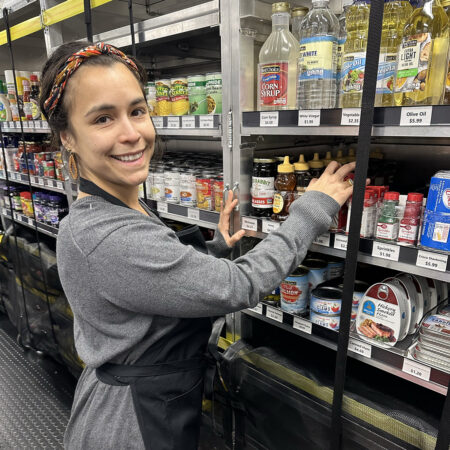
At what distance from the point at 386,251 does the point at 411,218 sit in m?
0.12

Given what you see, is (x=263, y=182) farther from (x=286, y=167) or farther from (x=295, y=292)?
(x=295, y=292)

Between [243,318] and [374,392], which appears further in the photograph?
[243,318]

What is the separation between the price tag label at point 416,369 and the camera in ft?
3.49

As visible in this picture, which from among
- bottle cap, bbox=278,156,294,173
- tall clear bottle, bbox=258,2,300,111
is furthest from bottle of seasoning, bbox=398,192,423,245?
tall clear bottle, bbox=258,2,300,111

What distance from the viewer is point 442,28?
99 cm

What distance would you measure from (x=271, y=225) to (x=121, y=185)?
56cm

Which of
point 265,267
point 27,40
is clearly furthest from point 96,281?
point 27,40

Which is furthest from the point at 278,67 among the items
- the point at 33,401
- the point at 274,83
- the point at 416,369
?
the point at 33,401

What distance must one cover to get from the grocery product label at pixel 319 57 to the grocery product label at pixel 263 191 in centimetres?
37

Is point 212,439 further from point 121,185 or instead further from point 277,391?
point 121,185

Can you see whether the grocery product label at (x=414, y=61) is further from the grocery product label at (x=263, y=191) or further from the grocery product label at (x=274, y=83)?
the grocery product label at (x=263, y=191)

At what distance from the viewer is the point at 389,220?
1.11 meters

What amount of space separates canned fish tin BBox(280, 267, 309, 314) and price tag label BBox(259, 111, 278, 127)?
0.55 meters

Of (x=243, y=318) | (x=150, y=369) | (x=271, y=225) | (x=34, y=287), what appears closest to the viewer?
(x=150, y=369)
